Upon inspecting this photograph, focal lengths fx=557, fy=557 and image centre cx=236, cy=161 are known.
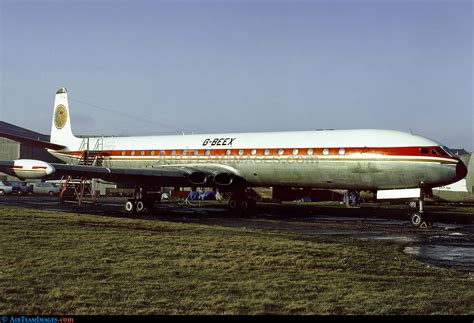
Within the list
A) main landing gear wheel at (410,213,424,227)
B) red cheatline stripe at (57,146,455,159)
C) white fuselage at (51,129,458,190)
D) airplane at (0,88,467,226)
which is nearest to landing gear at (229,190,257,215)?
airplane at (0,88,467,226)

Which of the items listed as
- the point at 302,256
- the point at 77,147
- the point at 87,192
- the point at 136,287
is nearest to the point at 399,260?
the point at 302,256

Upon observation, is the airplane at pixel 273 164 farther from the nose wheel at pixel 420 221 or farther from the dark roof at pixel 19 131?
the dark roof at pixel 19 131

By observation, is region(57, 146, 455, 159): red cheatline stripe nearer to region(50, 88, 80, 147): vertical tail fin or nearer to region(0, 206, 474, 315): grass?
region(50, 88, 80, 147): vertical tail fin

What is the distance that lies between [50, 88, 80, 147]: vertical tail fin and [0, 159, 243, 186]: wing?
11677mm

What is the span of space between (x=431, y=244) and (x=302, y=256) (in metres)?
5.47

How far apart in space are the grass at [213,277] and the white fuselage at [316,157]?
8.00 meters

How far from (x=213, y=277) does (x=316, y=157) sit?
16.3 m

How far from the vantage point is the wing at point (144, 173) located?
25359 mm

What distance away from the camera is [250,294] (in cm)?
796

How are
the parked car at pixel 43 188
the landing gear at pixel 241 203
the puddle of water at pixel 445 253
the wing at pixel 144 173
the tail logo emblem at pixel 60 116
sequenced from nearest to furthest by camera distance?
the puddle of water at pixel 445 253
the wing at pixel 144 173
the landing gear at pixel 241 203
the tail logo emblem at pixel 60 116
the parked car at pixel 43 188

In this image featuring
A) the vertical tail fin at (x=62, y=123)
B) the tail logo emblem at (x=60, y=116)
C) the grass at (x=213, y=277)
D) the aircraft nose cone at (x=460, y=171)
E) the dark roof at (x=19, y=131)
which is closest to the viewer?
the grass at (x=213, y=277)

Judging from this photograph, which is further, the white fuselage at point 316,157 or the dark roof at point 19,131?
the dark roof at point 19,131

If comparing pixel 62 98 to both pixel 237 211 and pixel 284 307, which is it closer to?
pixel 237 211

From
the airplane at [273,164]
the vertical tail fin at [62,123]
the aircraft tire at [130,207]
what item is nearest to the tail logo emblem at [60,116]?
the vertical tail fin at [62,123]
